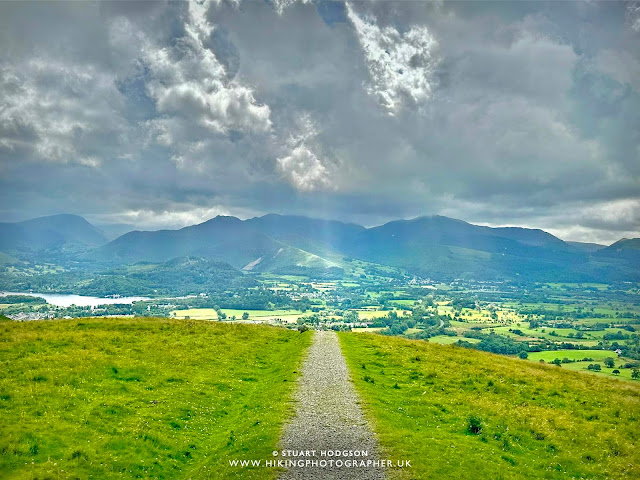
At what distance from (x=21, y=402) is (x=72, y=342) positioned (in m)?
16.2

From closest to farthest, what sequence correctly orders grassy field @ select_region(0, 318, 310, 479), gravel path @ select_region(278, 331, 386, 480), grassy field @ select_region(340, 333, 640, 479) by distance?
gravel path @ select_region(278, 331, 386, 480) < grassy field @ select_region(0, 318, 310, 479) < grassy field @ select_region(340, 333, 640, 479)

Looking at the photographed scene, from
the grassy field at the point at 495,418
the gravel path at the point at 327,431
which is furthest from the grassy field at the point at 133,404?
the grassy field at the point at 495,418

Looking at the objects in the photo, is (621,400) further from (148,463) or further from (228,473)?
(148,463)

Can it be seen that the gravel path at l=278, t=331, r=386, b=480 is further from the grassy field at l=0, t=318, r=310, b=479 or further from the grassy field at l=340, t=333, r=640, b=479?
the grassy field at l=0, t=318, r=310, b=479

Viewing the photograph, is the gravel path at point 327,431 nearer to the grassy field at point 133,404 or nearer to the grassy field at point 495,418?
the grassy field at point 495,418

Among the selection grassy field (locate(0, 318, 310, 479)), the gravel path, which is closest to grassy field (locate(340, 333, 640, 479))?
the gravel path

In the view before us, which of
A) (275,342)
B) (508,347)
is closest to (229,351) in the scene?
(275,342)

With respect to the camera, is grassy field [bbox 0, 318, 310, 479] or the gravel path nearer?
the gravel path

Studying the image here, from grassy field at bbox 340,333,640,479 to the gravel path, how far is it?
3.32 ft

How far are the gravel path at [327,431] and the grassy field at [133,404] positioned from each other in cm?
121

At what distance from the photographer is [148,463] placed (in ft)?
63.8

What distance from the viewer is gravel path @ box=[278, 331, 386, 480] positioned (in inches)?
714

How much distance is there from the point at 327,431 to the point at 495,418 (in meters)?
12.0

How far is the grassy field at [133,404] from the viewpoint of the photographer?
1891 centimetres
